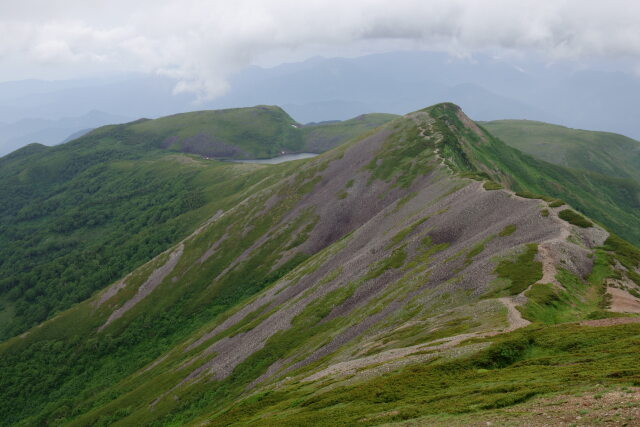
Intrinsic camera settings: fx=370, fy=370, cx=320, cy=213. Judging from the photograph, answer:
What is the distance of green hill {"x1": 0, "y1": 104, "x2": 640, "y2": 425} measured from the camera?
104 ft

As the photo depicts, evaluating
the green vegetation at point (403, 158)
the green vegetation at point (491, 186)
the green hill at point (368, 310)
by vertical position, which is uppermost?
the green vegetation at point (403, 158)

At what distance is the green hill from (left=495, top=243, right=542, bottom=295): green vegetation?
0.90 feet

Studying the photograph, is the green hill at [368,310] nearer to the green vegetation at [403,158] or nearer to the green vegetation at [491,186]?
the green vegetation at [403,158]

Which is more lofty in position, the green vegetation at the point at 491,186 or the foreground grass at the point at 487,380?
the green vegetation at the point at 491,186

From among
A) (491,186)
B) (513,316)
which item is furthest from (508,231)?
(513,316)

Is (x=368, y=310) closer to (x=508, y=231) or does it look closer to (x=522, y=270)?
(x=522, y=270)

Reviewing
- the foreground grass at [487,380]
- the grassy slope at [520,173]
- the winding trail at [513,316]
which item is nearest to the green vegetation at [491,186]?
the grassy slope at [520,173]

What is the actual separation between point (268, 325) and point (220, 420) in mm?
34464

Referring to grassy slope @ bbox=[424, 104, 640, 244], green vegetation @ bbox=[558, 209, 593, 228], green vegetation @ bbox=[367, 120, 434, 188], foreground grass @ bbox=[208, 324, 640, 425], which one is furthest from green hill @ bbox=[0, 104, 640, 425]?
grassy slope @ bbox=[424, 104, 640, 244]

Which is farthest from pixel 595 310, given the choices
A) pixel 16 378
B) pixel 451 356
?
pixel 16 378

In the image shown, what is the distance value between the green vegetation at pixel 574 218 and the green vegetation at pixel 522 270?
12.2 metres

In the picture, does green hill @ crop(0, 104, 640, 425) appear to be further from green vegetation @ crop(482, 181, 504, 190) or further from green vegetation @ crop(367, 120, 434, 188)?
green vegetation @ crop(482, 181, 504, 190)

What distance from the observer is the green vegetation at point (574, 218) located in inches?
2365

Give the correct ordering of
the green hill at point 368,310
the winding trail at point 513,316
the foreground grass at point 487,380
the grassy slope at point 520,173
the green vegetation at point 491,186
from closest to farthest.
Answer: the foreground grass at point 487,380, the green hill at point 368,310, the winding trail at point 513,316, the green vegetation at point 491,186, the grassy slope at point 520,173
